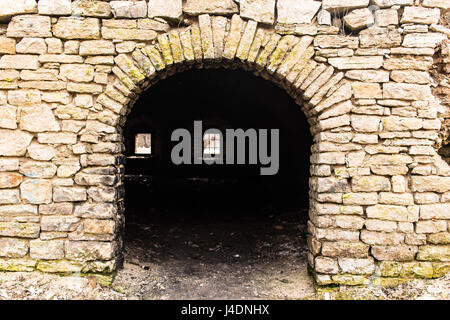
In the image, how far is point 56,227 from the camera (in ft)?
10.7

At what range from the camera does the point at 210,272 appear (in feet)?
13.3

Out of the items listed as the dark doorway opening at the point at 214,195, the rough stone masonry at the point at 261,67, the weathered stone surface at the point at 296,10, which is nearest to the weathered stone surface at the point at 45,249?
the rough stone masonry at the point at 261,67

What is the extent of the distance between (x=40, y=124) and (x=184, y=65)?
5.32 ft

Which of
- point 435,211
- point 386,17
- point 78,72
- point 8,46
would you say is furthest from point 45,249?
point 386,17

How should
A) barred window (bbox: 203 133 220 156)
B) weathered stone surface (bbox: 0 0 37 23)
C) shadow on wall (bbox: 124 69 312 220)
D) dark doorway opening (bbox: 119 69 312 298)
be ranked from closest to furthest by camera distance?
weathered stone surface (bbox: 0 0 37 23), dark doorway opening (bbox: 119 69 312 298), shadow on wall (bbox: 124 69 312 220), barred window (bbox: 203 133 220 156)

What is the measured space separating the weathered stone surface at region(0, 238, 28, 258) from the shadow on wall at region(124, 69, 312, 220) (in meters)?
3.24

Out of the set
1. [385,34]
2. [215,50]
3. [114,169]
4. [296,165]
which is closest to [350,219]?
[385,34]

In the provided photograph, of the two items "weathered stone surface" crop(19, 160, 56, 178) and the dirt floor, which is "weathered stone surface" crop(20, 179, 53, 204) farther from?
the dirt floor

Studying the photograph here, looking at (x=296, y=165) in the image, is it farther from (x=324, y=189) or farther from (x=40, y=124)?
(x=40, y=124)

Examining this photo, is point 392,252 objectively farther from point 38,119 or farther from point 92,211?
point 38,119

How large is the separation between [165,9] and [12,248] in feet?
9.63

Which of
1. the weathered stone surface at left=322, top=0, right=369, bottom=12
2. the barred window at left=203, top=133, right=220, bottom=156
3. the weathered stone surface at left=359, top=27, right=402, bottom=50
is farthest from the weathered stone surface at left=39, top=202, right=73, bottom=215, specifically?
the barred window at left=203, top=133, right=220, bottom=156

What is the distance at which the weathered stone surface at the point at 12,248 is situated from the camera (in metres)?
3.25

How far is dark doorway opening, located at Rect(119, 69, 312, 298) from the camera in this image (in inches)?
165
